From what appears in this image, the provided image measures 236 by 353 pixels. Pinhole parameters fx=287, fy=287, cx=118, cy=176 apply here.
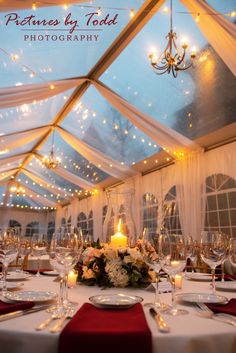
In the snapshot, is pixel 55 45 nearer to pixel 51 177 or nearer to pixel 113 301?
pixel 113 301

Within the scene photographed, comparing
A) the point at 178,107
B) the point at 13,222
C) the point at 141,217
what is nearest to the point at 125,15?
the point at 178,107

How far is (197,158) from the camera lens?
6.07 metres

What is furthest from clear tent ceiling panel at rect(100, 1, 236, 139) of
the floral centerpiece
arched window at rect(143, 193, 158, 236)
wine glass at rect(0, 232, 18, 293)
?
wine glass at rect(0, 232, 18, 293)

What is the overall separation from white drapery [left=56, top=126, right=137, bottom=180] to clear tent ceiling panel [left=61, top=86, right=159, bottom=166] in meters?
0.14

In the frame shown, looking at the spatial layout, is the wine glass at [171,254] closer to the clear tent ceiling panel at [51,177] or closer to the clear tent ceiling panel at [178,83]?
the clear tent ceiling panel at [178,83]

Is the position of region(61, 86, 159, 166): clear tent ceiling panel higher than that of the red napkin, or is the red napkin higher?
region(61, 86, 159, 166): clear tent ceiling panel

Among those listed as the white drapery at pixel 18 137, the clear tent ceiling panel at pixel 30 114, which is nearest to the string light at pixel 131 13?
the clear tent ceiling panel at pixel 30 114

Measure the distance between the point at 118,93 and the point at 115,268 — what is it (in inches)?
174

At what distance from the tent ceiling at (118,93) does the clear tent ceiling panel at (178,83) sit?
0.05ft

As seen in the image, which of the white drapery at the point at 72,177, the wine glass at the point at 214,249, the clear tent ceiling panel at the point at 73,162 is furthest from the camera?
the white drapery at the point at 72,177

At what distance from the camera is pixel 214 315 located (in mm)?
1028

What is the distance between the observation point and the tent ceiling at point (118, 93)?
4.07 meters

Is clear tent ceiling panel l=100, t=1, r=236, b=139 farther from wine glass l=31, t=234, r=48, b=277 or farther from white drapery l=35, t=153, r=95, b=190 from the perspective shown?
white drapery l=35, t=153, r=95, b=190

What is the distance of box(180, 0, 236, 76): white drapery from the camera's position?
322cm
